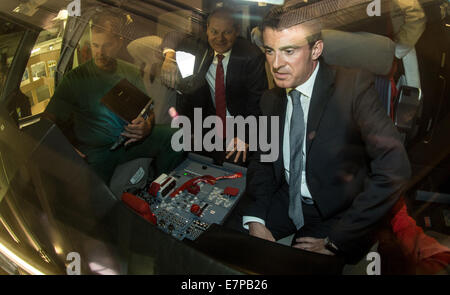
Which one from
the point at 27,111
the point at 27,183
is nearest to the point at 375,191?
the point at 27,183

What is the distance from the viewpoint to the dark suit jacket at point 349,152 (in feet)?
2.60

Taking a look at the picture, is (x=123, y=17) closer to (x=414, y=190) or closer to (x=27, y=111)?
(x=27, y=111)

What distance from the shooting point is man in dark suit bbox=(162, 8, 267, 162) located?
121 centimetres

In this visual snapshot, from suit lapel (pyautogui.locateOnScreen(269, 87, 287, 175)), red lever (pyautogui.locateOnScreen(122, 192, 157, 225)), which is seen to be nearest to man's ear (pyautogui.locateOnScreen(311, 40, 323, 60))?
suit lapel (pyautogui.locateOnScreen(269, 87, 287, 175))

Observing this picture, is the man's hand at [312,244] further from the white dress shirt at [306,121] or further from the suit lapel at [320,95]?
the suit lapel at [320,95]

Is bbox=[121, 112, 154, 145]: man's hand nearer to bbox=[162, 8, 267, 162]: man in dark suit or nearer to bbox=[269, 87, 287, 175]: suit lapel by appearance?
bbox=[162, 8, 267, 162]: man in dark suit

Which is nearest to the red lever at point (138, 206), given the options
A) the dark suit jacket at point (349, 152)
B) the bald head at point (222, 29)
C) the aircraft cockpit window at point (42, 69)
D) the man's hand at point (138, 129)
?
the man's hand at point (138, 129)

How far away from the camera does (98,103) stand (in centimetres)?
94

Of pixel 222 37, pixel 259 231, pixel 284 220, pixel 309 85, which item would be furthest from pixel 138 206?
pixel 222 37

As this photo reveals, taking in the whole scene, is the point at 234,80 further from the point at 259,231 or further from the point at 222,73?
the point at 259,231

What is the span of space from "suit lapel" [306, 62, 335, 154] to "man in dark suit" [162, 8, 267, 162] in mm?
375

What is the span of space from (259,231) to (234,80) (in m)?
0.68

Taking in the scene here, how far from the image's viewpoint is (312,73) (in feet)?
2.95

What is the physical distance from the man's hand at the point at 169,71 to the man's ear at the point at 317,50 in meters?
0.56
